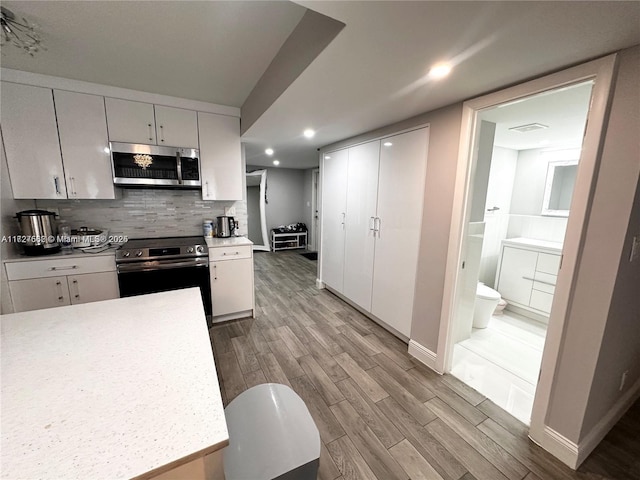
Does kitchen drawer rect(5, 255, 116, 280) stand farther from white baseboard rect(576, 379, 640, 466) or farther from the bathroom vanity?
the bathroom vanity

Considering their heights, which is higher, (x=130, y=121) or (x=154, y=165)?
(x=130, y=121)

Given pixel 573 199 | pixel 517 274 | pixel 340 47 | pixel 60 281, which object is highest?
pixel 340 47

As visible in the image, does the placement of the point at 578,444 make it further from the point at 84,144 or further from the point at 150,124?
the point at 84,144

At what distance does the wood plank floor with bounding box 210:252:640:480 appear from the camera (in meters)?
1.41

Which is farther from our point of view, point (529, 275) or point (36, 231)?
point (529, 275)

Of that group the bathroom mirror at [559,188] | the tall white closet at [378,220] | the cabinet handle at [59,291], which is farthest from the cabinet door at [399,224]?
the cabinet handle at [59,291]

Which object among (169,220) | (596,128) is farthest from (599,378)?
(169,220)

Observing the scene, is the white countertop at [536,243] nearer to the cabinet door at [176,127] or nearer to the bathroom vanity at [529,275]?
the bathroom vanity at [529,275]

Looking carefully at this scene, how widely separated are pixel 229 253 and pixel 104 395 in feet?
6.96

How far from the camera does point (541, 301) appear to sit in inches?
117

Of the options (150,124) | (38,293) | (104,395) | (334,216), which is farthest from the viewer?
(334,216)

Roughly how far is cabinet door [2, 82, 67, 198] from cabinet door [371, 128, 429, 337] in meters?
3.16

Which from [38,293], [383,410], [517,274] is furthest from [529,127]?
[38,293]

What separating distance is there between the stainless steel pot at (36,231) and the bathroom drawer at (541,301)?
5.17 meters
